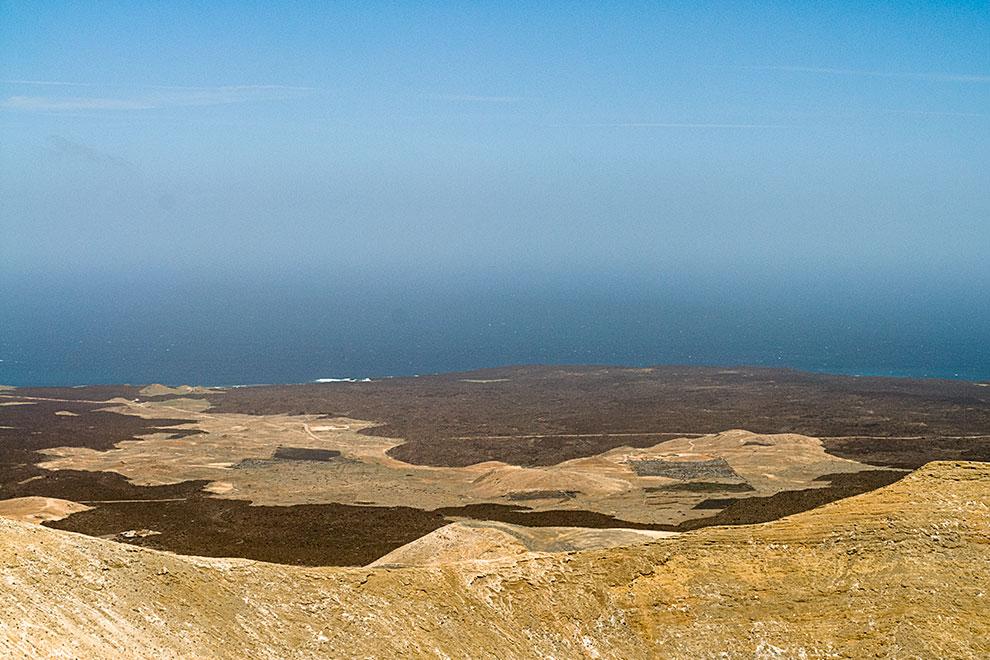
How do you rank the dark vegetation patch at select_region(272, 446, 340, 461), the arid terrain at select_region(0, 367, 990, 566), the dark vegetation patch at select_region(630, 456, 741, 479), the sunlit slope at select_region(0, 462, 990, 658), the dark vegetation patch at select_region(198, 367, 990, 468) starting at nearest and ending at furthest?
the sunlit slope at select_region(0, 462, 990, 658), the arid terrain at select_region(0, 367, 990, 566), the dark vegetation patch at select_region(630, 456, 741, 479), the dark vegetation patch at select_region(272, 446, 340, 461), the dark vegetation patch at select_region(198, 367, 990, 468)

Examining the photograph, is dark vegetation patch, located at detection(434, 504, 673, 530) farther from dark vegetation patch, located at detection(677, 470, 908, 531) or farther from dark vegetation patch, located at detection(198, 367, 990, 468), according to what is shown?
dark vegetation patch, located at detection(198, 367, 990, 468)

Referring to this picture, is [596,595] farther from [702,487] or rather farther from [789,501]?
[702,487]

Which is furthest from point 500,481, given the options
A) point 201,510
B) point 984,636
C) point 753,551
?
point 984,636

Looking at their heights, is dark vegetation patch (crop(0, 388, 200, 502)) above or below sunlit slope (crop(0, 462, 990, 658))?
below

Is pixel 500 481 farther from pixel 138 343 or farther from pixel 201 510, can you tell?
pixel 138 343

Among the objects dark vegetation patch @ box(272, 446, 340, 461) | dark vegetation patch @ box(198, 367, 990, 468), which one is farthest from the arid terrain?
dark vegetation patch @ box(198, 367, 990, 468)

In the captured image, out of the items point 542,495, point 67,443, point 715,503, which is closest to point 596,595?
point 715,503

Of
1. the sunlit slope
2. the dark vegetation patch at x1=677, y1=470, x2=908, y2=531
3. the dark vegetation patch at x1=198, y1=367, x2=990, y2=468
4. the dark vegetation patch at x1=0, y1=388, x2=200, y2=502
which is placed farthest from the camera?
the dark vegetation patch at x1=198, y1=367, x2=990, y2=468
